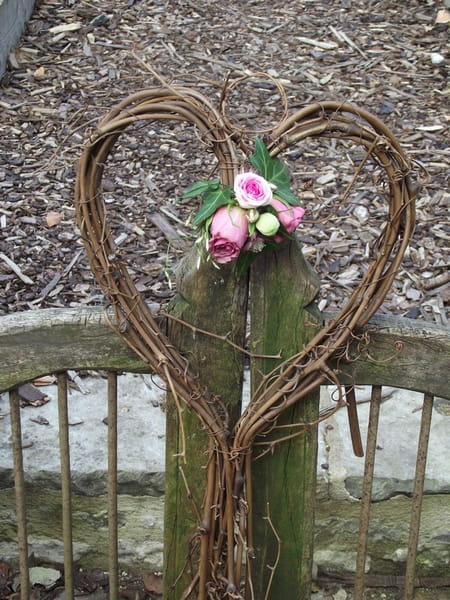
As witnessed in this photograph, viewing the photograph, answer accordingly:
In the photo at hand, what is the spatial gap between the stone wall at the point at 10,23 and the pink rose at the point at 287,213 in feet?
11.5

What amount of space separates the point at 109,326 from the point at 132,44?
360 centimetres

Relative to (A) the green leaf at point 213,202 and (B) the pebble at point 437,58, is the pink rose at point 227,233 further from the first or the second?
(B) the pebble at point 437,58

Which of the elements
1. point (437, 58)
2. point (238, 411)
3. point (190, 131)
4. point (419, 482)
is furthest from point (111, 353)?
point (437, 58)

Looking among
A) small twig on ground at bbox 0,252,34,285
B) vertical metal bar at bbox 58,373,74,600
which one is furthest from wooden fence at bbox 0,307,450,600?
small twig on ground at bbox 0,252,34,285

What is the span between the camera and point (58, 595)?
2.63 meters

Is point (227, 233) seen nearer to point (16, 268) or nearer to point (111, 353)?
point (111, 353)

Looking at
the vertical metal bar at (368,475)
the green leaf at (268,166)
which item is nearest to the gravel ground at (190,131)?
the vertical metal bar at (368,475)

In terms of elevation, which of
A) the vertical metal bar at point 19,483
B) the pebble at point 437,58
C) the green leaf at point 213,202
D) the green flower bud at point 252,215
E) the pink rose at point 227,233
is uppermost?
the pebble at point 437,58

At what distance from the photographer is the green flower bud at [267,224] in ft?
4.79

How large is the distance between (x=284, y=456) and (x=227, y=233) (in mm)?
577

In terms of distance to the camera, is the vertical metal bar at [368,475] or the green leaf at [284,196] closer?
the green leaf at [284,196]

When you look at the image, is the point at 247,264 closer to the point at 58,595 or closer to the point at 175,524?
the point at 175,524

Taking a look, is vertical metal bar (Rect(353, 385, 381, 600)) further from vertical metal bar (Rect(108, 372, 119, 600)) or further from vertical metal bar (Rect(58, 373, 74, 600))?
vertical metal bar (Rect(58, 373, 74, 600))

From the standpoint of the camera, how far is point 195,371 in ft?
5.75
